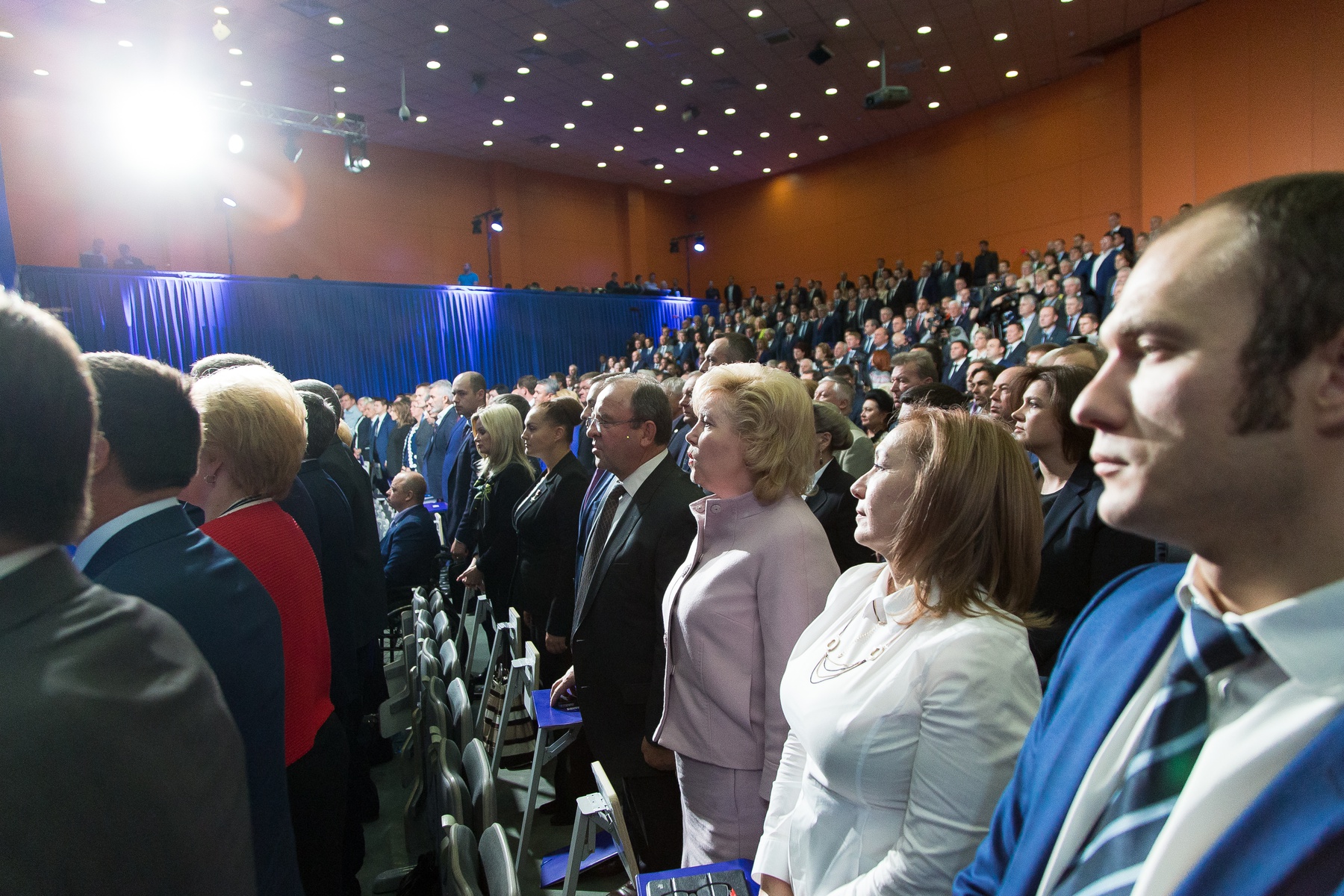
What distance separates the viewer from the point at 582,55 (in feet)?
36.9

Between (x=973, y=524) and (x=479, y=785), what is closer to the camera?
(x=973, y=524)

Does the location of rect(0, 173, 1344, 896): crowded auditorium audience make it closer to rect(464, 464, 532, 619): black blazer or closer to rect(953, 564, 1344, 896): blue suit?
rect(953, 564, 1344, 896): blue suit

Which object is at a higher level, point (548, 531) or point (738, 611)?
point (738, 611)

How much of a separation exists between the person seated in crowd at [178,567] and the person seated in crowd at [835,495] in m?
1.78

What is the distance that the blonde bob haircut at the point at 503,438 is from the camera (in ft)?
12.5

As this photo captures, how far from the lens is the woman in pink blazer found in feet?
5.45

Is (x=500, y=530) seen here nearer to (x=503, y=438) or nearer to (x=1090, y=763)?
(x=503, y=438)

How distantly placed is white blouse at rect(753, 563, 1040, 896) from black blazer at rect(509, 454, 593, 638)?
1896 mm

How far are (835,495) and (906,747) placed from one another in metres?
1.83

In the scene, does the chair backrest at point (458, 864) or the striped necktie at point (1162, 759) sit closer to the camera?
the striped necktie at point (1162, 759)

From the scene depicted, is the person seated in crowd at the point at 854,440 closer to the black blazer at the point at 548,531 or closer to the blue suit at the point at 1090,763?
the black blazer at the point at 548,531

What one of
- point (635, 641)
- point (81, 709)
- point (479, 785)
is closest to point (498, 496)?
point (635, 641)

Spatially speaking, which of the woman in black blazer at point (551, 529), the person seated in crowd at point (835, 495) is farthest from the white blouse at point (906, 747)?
the woman in black blazer at point (551, 529)

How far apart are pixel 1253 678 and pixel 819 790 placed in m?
0.73
